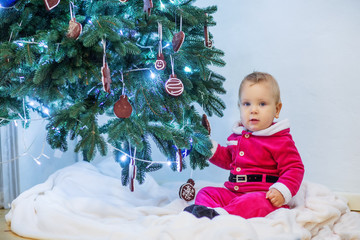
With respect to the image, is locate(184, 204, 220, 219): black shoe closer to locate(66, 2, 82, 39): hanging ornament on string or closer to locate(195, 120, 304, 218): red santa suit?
locate(195, 120, 304, 218): red santa suit

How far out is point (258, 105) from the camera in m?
1.73

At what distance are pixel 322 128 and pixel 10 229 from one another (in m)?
1.62

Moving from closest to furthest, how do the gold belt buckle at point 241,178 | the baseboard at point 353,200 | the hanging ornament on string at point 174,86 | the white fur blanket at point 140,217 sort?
the white fur blanket at point 140,217 → the hanging ornament on string at point 174,86 → the gold belt buckle at point 241,178 → the baseboard at point 353,200

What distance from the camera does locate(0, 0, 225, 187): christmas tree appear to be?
142cm

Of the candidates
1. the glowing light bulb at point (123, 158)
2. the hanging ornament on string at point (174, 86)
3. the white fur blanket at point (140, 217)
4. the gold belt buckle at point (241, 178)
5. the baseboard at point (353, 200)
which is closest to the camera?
the white fur blanket at point (140, 217)

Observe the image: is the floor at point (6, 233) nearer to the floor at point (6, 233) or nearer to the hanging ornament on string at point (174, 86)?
the floor at point (6, 233)

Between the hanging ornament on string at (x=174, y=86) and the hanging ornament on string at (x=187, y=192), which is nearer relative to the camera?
the hanging ornament on string at (x=174, y=86)

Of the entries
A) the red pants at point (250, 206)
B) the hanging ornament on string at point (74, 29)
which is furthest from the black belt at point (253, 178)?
the hanging ornament on string at point (74, 29)

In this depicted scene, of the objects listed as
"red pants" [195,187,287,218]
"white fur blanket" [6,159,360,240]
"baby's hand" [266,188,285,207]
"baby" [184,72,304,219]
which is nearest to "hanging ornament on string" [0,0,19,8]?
"white fur blanket" [6,159,360,240]

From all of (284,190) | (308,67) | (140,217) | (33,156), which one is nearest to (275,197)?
(284,190)

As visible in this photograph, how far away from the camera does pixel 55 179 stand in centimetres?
190

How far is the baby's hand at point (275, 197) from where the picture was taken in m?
1.56

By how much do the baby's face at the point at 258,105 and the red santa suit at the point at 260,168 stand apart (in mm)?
40

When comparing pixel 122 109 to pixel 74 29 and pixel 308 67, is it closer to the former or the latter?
pixel 74 29
